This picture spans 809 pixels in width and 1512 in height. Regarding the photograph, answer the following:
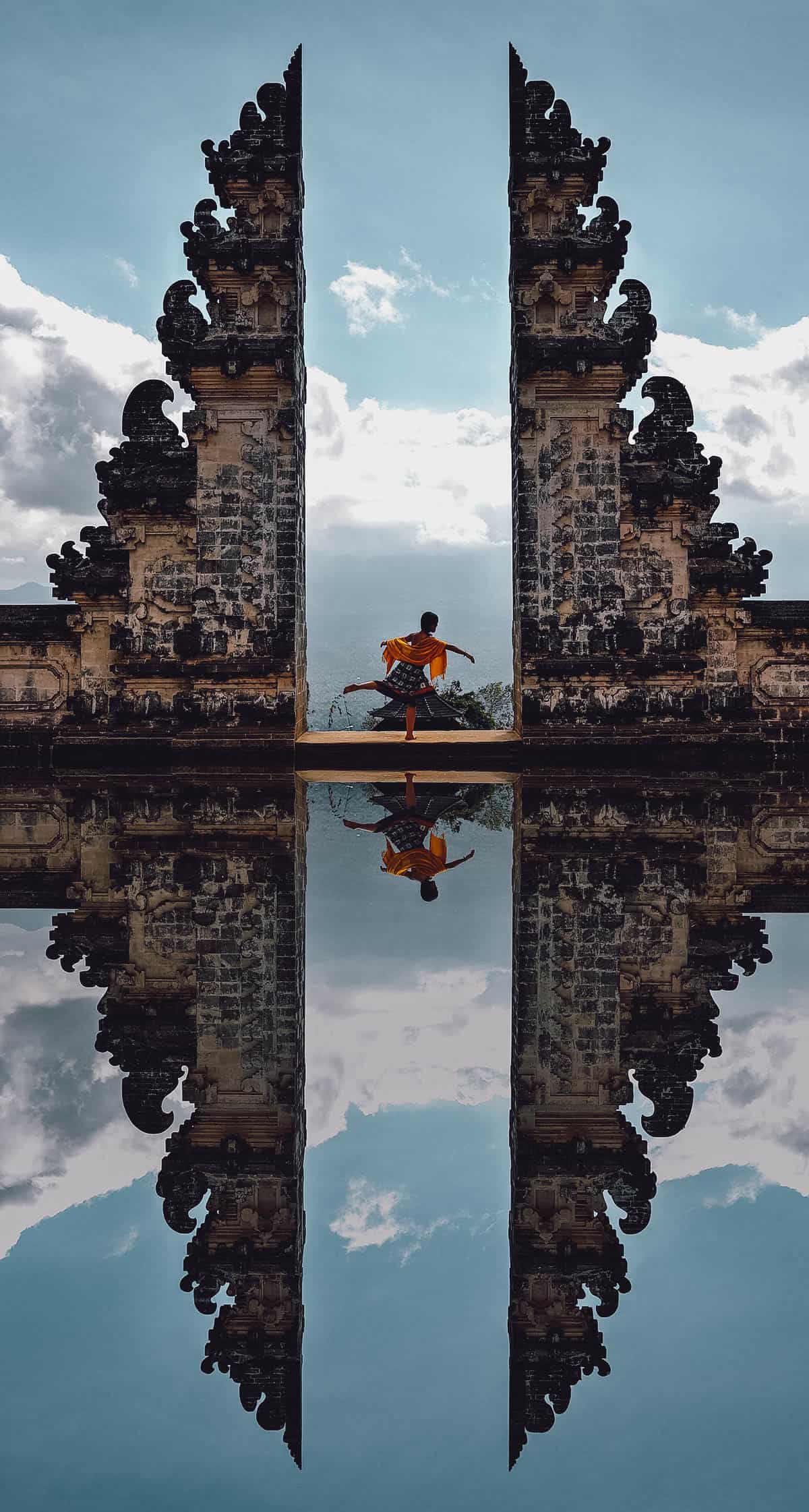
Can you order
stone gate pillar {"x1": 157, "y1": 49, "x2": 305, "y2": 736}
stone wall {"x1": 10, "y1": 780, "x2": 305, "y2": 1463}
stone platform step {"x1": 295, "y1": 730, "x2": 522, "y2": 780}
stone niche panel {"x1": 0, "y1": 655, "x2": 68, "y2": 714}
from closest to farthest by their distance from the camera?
stone wall {"x1": 10, "y1": 780, "x2": 305, "y2": 1463}
stone platform step {"x1": 295, "y1": 730, "x2": 522, "y2": 780}
stone gate pillar {"x1": 157, "y1": 49, "x2": 305, "y2": 736}
stone niche panel {"x1": 0, "y1": 655, "x2": 68, "y2": 714}

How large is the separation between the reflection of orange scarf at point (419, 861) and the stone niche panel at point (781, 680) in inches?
A: 276

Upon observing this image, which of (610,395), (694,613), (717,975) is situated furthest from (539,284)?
(717,975)

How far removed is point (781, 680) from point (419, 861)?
25.9 ft

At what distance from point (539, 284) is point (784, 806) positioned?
274 inches

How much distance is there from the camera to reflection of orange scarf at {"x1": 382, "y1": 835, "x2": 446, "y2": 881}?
6625 mm

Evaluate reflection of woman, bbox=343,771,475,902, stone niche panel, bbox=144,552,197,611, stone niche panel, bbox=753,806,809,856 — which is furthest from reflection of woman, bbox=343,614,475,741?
stone niche panel, bbox=753,806,809,856

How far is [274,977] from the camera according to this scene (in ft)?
14.1

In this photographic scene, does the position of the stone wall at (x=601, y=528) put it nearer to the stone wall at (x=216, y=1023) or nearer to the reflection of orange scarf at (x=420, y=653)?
the reflection of orange scarf at (x=420, y=653)

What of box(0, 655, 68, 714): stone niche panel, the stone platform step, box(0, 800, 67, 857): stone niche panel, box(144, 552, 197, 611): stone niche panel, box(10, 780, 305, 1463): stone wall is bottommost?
box(10, 780, 305, 1463): stone wall

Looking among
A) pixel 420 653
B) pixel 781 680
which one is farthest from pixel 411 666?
pixel 781 680

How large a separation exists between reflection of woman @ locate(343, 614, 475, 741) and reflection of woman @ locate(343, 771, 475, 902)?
3499mm

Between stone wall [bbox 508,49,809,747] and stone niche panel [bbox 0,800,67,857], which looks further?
stone wall [bbox 508,49,809,747]

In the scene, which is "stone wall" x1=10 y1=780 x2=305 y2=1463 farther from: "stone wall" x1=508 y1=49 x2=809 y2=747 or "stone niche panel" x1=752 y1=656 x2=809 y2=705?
"stone niche panel" x1=752 y1=656 x2=809 y2=705

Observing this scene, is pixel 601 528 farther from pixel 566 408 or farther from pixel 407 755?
pixel 407 755
